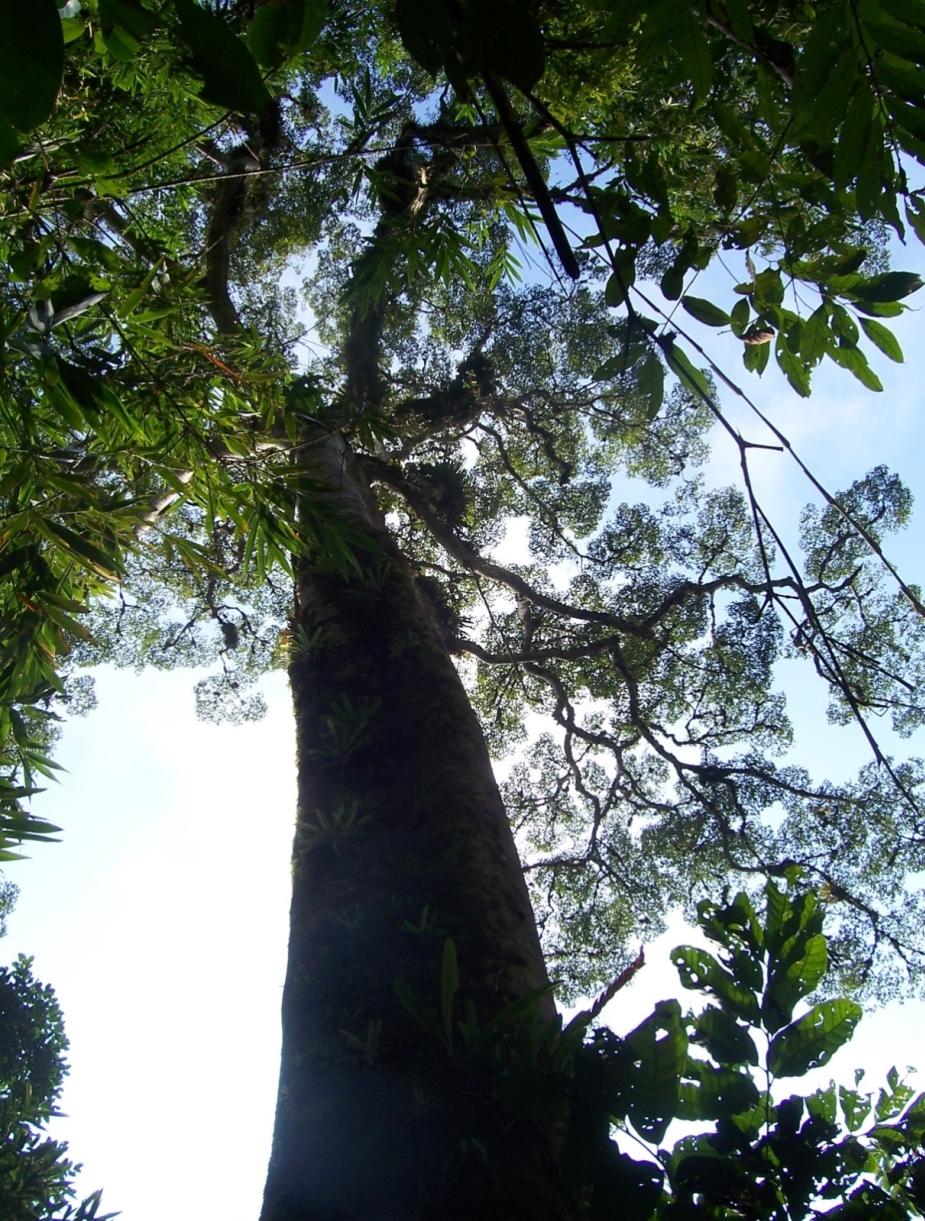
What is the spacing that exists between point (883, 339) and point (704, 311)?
28cm

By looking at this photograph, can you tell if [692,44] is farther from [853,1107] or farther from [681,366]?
[853,1107]

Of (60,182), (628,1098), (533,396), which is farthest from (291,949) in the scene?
(533,396)

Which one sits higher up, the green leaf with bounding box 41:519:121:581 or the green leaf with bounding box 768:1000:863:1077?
the green leaf with bounding box 41:519:121:581

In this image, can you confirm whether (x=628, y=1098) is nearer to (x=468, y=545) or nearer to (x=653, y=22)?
(x=653, y=22)

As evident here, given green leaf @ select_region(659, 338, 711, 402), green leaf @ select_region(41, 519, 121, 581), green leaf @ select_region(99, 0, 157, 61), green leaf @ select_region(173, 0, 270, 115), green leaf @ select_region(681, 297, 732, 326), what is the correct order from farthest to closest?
green leaf @ select_region(41, 519, 121, 581), green leaf @ select_region(681, 297, 732, 326), green leaf @ select_region(659, 338, 711, 402), green leaf @ select_region(99, 0, 157, 61), green leaf @ select_region(173, 0, 270, 115)

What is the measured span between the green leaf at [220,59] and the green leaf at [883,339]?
3.20ft

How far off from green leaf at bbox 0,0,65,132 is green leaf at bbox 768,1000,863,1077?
5.10 feet

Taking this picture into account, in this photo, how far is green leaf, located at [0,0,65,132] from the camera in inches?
21.9

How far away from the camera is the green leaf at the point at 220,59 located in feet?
2.37

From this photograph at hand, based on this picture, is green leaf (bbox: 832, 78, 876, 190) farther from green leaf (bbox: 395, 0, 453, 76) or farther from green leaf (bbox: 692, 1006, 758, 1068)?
green leaf (bbox: 692, 1006, 758, 1068)

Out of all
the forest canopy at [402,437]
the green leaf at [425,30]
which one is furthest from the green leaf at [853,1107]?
the green leaf at [425,30]

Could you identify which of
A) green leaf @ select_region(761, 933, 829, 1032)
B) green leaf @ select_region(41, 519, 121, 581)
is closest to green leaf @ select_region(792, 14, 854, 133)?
green leaf @ select_region(761, 933, 829, 1032)

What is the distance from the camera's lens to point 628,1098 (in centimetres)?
122

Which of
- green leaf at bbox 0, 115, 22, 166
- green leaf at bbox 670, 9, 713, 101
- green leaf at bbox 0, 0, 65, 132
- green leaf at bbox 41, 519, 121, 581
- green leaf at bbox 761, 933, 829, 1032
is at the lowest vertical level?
green leaf at bbox 761, 933, 829, 1032
